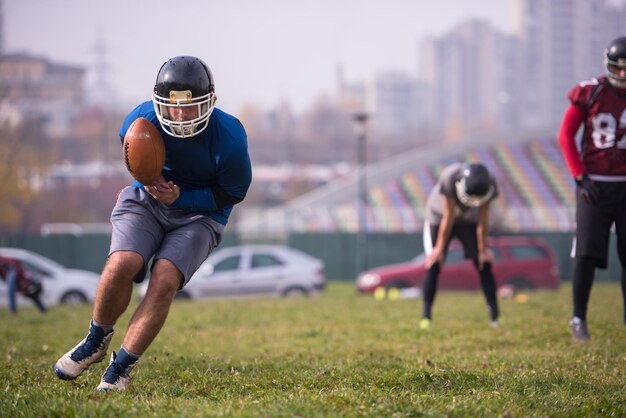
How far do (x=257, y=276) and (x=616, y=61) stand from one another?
17.0 metres

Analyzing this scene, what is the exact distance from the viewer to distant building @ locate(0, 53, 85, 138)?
95.9 meters

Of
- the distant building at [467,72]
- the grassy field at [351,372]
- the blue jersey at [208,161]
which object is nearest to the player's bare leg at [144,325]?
the grassy field at [351,372]

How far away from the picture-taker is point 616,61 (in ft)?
23.6

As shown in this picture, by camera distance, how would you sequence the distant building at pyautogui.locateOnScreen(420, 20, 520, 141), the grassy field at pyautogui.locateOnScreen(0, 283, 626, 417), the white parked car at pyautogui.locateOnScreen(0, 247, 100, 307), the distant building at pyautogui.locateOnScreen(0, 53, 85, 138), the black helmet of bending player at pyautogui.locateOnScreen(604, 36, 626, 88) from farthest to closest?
the distant building at pyautogui.locateOnScreen(420, 20, 520, 141), the distant building at pyautogui.locateOnScreen(0, 53, 85, 138), the white parked car at pyautogui.locateOnScreen(0, 247, 100, 307), the black helmet of bending player at pyautogui.locateOnScreen(604, 36, 626, 88), the grassy field at pyautogui.locateOnScreen(0, 283, 626, 417)

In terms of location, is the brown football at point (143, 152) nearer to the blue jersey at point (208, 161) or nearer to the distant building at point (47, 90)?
the blue jersey at point (208, 161)

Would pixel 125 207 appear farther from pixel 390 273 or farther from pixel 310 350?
pixel 390 273

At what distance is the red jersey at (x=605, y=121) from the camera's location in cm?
731

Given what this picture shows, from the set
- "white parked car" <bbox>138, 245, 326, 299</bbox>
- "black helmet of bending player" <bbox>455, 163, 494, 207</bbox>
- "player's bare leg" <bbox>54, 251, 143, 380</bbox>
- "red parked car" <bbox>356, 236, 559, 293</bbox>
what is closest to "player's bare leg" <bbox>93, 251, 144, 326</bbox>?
"player's bare leg" <bbox>54, 251, 143, 380</bbox>

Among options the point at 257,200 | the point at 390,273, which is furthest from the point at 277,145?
the point at 390,273

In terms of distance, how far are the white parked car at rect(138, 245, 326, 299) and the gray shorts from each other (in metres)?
17.8

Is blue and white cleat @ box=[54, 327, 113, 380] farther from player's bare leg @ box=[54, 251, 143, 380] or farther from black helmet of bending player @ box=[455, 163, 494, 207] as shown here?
black helmet of bending player @ box=[455, 163, 494, 207]

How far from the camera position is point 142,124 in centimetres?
518

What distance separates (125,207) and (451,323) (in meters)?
Answer: 5.56

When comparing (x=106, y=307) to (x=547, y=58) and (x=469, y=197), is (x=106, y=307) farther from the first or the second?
(x=547, y=58)
